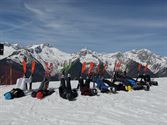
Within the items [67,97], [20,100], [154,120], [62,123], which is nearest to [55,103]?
[67,97]

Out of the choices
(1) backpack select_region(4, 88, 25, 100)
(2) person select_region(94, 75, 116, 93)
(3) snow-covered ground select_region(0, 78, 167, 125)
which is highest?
(2) person select_region(94, 75, 116, 93)

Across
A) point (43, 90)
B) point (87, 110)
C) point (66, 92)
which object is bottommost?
point (87, 110)

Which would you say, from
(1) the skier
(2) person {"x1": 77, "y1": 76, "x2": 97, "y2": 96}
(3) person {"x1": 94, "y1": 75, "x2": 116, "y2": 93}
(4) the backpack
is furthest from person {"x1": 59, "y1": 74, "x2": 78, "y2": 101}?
(3) person {"x1": 94, "y1": 75, "x2": 116, "y2": 93}

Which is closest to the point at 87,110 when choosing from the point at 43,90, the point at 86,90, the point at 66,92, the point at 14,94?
the point at 66,92

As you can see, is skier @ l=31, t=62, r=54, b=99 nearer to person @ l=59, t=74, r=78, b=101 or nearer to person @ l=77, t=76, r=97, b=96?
person @ l=59, t=74, r=78, b=101

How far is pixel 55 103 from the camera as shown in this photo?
21.6 m

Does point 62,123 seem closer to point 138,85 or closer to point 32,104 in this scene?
point 32,104

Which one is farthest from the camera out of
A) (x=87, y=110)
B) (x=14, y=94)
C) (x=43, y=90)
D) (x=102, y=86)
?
(x=102, y=86)

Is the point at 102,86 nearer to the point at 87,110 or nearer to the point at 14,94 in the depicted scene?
the point at 87,110

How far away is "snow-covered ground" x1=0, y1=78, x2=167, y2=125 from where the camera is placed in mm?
16516

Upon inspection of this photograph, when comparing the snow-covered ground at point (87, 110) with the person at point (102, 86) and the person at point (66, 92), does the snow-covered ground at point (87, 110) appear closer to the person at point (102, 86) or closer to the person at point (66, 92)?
the person at point (66, 92)

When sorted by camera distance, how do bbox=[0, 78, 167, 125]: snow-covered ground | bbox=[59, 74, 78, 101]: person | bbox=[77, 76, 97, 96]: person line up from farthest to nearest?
bbox=[77, 76, 97, 96]: person → bbox=[59, 74, 78, 101]: person → bbox=[0, 78, 167, 125]: snow-covered ground

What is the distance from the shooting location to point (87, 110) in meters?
19.3

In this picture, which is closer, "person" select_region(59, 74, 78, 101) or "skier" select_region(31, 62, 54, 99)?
"person" select_region(59, 74, 78, 101)
